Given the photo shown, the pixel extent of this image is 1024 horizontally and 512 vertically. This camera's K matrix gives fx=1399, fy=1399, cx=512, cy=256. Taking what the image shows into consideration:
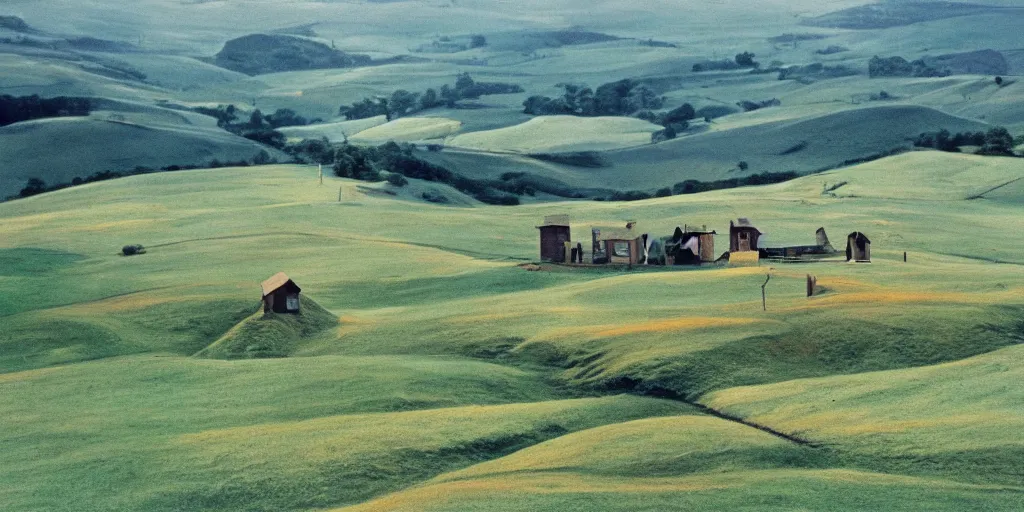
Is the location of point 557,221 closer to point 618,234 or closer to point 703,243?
point 618,234

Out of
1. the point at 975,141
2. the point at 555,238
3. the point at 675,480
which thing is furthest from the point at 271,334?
the point at 975,141

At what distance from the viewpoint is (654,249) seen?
81312 millimetres

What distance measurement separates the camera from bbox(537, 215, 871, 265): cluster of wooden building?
80.7 m

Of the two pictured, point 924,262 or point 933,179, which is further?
point 933,179

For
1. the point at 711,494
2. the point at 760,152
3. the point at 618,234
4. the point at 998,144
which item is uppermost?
the point at 998,144

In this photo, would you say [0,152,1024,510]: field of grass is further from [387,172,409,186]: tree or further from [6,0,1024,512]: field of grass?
[387,172,409,186]: tree

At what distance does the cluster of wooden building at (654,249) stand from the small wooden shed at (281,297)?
75.1 feet

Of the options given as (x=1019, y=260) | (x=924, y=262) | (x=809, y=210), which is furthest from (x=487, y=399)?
(x=809, y=210)

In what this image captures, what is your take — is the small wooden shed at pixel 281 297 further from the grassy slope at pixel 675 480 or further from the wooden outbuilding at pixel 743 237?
the wooden outbuilding at pixel 743 237

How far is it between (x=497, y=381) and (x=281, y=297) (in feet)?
51.1

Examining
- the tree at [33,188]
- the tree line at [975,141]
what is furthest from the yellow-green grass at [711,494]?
the tree line at [975,141]

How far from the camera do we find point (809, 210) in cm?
11625

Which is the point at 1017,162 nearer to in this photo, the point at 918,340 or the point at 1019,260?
the point at 1019,260

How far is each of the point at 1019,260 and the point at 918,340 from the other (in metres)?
38.6
